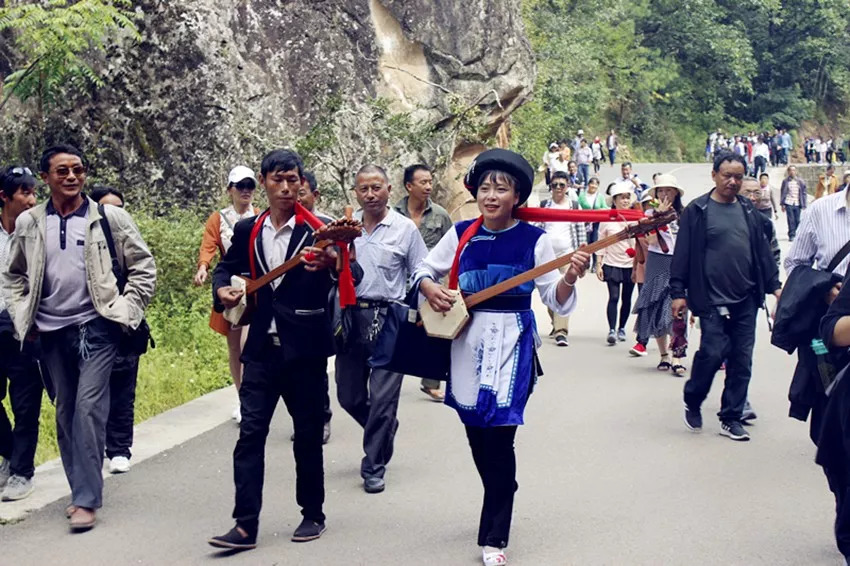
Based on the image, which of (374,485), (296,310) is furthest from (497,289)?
(374,485)

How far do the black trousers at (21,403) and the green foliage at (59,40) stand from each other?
748 centimetres

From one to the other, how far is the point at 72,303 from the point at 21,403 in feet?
3.27

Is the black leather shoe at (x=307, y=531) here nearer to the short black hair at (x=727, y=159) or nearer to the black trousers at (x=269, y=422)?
the black trousers at (x=269, y=422)

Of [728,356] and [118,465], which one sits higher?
[728,356]

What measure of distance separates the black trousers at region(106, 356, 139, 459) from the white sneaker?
0.05 meters

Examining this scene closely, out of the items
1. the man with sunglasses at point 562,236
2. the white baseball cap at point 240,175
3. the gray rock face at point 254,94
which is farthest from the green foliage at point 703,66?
the white baseball cap at point 240,175

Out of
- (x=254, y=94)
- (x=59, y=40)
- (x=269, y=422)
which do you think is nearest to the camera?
(x=269, y=422)

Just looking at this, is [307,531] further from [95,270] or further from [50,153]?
[50,153]

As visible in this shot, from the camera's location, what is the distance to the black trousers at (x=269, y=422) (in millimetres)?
6008

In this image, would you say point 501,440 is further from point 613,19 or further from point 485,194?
point 613,19

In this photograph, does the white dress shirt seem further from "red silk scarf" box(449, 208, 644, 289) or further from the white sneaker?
the white sneaker

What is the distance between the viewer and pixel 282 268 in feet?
19.6

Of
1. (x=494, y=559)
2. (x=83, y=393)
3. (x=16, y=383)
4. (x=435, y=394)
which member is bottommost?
(x=435, y=394)

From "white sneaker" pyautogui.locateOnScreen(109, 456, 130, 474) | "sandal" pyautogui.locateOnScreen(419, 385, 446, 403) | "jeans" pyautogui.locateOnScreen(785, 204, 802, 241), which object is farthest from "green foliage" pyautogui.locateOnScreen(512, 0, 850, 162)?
"white sneaker" pyautogui.locateOnScreen(109, 456, 130, 474)
